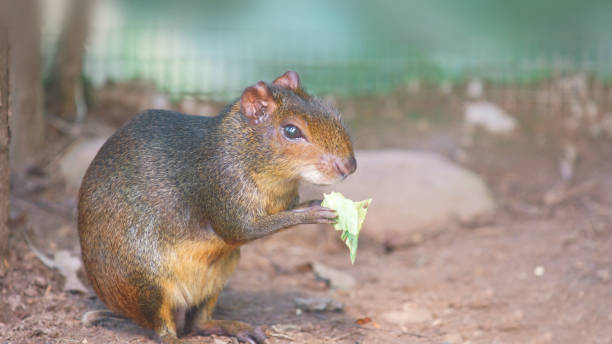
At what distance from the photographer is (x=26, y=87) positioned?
20.3 ft

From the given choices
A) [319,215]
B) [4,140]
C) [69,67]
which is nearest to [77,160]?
[69,67]

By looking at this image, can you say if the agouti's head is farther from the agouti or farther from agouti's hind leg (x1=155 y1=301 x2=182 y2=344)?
agouti's hind leg (x1=155 y1=301 x2=182 y2=344)

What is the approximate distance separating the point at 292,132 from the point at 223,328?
127cm

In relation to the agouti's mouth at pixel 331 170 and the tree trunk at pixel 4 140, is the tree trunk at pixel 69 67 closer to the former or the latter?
the tree trunk at pixel 4 140

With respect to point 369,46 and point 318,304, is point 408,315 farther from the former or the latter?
point 369,46

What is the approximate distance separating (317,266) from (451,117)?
3348mm

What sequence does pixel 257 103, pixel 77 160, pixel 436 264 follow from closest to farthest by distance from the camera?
1. pixel 257 103
2. pixel 436 264
3. pixel 77 160

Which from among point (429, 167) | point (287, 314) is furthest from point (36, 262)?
point (429, 167)

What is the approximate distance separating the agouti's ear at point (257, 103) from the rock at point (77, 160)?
10.6ft

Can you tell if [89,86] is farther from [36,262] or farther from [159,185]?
[159,185]

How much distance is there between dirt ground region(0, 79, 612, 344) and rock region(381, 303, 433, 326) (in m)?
0.01

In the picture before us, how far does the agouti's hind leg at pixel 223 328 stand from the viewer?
3832 millimetres

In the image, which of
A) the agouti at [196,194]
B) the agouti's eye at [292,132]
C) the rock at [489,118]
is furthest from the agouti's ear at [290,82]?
the rock at [489,118]

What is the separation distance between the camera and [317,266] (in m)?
5.43
